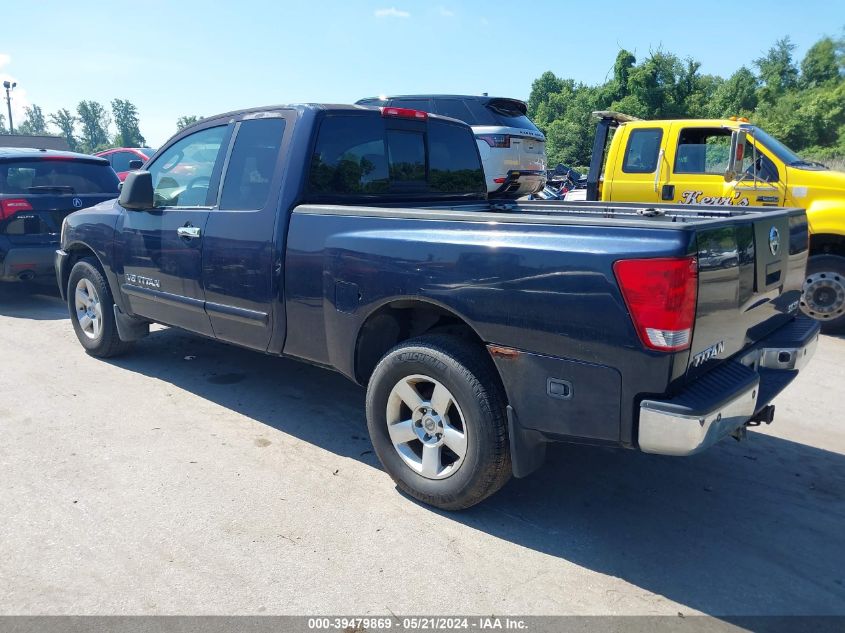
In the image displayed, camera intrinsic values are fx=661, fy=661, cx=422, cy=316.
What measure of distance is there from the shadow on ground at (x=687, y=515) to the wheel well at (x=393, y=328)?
25.2 inches

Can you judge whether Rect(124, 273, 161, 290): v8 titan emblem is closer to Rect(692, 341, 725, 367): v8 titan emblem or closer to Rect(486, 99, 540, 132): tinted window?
Rect(692, 341, 725, 367): v8 titan emblem

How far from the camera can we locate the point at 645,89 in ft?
147

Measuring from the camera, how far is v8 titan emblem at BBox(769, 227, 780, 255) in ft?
10.4

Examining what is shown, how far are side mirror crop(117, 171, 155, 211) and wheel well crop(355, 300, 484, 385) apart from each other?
2202mm

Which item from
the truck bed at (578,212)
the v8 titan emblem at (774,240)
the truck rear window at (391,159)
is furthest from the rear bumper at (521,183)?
the v8 titan emblem at (774,240)

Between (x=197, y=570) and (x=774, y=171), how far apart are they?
6.74 m

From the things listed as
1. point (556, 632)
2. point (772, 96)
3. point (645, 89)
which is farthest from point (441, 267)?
point (772, 96)

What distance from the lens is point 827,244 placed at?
6801 millimetres

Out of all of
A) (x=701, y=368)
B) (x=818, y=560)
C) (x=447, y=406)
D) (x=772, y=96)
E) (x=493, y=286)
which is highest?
(x=772, y=96)

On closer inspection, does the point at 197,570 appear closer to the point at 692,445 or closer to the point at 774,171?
the point at 692,445

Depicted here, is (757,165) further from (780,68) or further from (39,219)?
(780,68)

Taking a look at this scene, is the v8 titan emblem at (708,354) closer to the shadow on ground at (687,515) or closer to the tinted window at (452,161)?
the shadow on ground at (687,515)

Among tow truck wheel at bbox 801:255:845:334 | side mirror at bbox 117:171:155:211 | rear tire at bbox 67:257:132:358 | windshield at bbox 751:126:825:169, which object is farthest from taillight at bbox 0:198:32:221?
tow truck wheel at bbox 801:255:845:334

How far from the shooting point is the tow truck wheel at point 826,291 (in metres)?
6.64
